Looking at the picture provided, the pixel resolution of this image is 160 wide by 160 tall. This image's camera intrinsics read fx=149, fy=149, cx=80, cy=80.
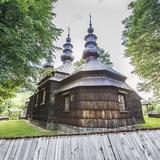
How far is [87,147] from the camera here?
3887mm

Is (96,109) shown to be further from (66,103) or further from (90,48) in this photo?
(90,48)

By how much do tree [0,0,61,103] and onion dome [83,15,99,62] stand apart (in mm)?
9708

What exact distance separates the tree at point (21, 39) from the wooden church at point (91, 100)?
2.60 m

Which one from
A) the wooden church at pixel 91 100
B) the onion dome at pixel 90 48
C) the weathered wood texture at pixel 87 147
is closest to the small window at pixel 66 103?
the wooden church at pixel 91 100

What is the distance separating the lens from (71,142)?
4055mm

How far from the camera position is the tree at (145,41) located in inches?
451

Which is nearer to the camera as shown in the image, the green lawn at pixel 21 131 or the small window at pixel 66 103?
the green lawn at pixel 21 131

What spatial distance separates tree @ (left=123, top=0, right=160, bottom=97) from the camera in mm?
11445

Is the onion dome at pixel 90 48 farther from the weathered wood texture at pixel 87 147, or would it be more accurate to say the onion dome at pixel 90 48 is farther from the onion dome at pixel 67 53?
the weathered wood texture at pixel 87 147

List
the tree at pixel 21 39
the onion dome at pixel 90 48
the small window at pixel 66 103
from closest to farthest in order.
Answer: the tree at pixel 21 39
the small window at pixel 66 103
the onion dome at pixel 90 48

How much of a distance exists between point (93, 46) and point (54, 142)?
15983 mm

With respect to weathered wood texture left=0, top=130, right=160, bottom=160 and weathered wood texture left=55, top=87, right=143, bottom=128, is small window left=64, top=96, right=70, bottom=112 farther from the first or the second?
weathered wood texture left=0, top=130, right=160, bottom=160

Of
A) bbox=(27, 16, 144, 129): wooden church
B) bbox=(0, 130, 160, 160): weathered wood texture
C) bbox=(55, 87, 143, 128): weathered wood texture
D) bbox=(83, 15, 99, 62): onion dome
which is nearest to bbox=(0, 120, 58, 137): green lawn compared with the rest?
bbox=(27, 16, 144, 129): wooden church

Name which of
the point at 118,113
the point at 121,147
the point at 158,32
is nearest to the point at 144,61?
the point at 158,32
